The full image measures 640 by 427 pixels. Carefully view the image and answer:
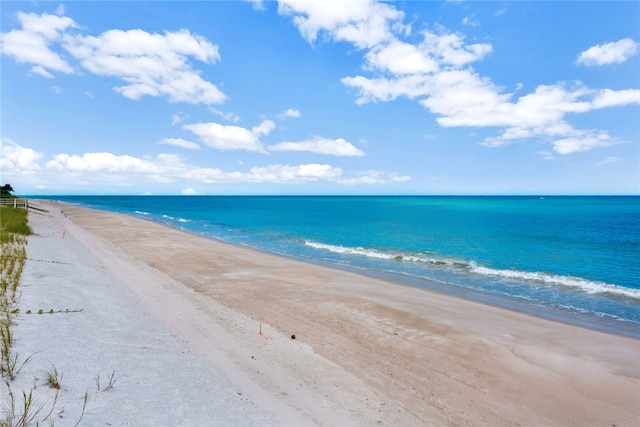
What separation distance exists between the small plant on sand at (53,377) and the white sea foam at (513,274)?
79.1ft

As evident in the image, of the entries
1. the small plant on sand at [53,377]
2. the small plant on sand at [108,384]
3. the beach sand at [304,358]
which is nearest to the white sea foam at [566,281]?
the beach sand at [304,358]

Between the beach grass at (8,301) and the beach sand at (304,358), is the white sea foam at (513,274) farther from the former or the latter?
the beach grass at (8,301)

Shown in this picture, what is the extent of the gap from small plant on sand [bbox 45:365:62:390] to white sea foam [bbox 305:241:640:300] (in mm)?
24114

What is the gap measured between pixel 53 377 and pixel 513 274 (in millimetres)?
25373

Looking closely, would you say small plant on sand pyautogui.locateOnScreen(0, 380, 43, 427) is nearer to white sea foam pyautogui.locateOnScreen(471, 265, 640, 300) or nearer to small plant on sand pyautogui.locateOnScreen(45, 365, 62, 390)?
small plant on sand pyautogui.locateOnScreen(45, 365, 62, 390)

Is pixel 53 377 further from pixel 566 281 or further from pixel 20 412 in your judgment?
pixel 566 281

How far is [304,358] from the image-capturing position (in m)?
8.66

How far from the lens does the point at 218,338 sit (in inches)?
357

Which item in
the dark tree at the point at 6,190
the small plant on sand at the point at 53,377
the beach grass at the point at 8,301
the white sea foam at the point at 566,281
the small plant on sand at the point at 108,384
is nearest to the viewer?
the small plant on sand at the point at 53,377

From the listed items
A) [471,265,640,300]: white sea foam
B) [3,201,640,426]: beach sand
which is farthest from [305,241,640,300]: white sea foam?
[3,201,640,426]: beach sand

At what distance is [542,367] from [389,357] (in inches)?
174

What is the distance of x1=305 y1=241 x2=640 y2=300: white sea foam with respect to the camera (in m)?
19.5

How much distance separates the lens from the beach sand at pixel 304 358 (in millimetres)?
5891

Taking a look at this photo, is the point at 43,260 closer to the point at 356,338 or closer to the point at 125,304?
the point at 125,304
